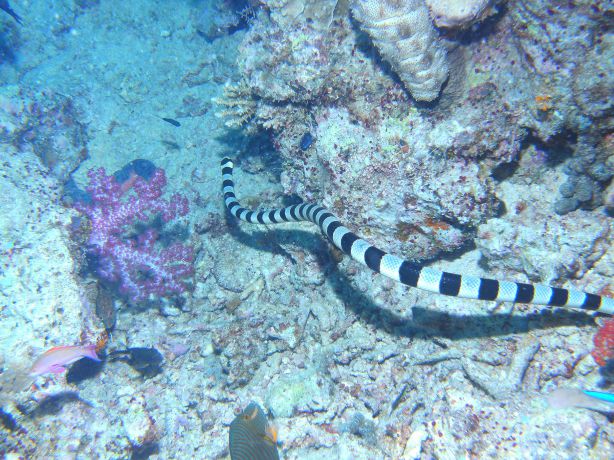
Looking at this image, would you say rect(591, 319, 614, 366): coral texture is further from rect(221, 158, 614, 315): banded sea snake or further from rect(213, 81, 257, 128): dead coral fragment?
rect(213, 81, 257, 128): dead coral fragment

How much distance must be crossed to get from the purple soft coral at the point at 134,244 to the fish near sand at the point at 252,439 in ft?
8.26

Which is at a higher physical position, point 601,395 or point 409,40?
point 409,40

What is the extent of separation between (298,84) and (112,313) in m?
3.92

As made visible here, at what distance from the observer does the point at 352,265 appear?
3928 millimetres

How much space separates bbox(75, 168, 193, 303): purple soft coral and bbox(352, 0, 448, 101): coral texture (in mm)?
3867

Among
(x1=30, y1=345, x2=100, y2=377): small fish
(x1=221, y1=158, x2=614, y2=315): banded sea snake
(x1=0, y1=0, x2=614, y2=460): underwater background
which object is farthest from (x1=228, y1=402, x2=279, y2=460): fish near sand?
(x1=221, y1=158, x2=614, y2=315): banded sea snake

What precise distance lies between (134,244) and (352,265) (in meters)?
3.41

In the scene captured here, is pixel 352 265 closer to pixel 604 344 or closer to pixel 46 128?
pixel 604 344

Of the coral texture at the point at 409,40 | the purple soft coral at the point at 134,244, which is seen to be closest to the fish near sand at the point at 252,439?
the purple soft coral at the point at 134,244

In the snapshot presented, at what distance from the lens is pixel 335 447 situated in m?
3.44

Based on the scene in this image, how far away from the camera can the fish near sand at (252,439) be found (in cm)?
291

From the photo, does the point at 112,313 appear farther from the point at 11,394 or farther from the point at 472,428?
the point at 472,428

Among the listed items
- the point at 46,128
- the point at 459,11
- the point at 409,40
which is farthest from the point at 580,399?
the point at 46,128

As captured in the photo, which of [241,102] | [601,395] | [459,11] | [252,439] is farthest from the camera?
[241,102]
